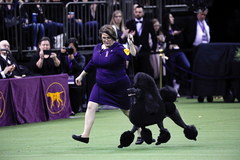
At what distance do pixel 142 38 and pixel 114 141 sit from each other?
28.5ft

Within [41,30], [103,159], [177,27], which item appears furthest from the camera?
[177,27]

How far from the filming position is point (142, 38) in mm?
21781

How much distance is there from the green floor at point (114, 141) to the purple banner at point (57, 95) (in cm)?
30

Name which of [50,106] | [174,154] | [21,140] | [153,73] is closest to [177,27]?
[153,73]

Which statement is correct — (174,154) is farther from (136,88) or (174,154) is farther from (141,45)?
(141,45)

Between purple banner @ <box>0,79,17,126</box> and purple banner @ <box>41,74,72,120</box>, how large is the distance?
3.43 ft

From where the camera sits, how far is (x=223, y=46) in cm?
2081

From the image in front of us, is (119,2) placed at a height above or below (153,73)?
above

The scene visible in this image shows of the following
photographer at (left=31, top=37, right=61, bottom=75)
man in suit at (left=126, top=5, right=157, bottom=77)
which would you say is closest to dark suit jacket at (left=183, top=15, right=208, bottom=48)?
man in suit at (left=126, top=5, right=157, bottom=77)

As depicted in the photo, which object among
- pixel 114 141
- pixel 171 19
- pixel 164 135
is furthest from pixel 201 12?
pixel 164 135

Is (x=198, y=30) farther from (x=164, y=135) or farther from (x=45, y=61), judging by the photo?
(x=164, y=135)

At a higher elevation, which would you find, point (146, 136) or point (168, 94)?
point (168, 94)

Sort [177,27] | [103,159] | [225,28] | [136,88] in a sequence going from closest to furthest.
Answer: [103,159] < [136,88] < [177,27] < [225,28]

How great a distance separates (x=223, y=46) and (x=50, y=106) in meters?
5.27
